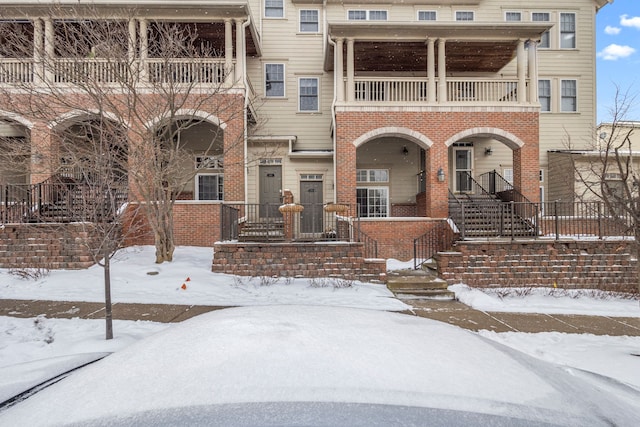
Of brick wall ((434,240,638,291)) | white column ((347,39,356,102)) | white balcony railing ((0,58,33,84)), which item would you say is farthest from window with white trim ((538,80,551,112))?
white balcony railing ((0,58,33,84))

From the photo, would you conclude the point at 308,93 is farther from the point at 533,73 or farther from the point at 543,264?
the point at 543,264

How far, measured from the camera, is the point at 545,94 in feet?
52.2

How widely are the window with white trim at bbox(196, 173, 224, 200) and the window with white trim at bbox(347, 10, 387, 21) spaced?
9560mm

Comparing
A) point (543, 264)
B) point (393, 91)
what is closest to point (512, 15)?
point (393, 91)

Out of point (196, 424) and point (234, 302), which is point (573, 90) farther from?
point (196, 424)

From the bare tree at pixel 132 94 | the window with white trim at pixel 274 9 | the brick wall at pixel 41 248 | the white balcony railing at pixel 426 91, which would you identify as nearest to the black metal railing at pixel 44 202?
the brick wall at pixel 41 248

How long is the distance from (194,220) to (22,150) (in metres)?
5.30

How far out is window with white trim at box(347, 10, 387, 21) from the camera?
15.8m

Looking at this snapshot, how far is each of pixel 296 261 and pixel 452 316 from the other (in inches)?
154

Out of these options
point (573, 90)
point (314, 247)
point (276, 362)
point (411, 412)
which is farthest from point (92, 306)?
point (573, 90)

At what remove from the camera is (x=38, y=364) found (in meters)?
2.09

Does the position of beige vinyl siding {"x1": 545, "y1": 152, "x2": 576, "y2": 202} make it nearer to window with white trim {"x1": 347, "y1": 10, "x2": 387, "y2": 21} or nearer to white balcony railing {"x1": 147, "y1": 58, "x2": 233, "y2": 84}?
window with white trim {"x1": 347, "y1": 10, "x2": 387, "y2": 21}

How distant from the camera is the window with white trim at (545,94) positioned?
15.9m

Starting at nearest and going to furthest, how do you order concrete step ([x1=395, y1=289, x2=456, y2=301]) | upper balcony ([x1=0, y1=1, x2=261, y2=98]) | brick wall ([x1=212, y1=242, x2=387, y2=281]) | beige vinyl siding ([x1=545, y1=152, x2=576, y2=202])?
1. concrete step ([x1=395, y1=289, x2=456, y2=301])
2. brick wall ([x1=212, y1=242, x2=387, y2=281])
3. upper balcony ([x1=0, y1=1, x2=261, y2=98])
4. beige vinyl siding ([x1=545, y1=152, x2=576, y2=202])
